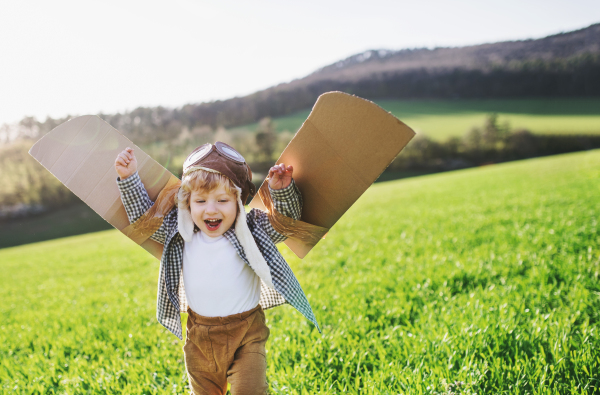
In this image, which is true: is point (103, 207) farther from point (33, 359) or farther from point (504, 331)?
point (504, 331)

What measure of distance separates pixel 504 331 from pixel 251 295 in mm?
1769

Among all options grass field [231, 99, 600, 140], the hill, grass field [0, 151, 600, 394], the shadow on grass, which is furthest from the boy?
grass field [231, 99, 600, 140]

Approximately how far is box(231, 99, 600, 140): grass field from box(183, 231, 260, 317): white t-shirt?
4086 centimetres

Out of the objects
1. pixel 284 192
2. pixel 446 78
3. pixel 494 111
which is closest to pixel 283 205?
pixel 284 192

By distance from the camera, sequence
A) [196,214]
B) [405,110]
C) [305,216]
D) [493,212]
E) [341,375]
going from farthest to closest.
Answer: [405,110] < [493,212] < [341,375] < [305,216] < [196,214]

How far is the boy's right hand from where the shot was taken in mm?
2072

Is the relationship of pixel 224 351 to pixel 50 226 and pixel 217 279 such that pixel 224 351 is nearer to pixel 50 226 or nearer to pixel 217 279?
pixel 217 279

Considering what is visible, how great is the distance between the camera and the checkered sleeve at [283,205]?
1.97 meters

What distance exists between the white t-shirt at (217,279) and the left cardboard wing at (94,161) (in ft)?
1.37

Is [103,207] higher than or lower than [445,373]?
higher

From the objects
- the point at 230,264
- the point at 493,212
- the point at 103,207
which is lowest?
the point at 493,212

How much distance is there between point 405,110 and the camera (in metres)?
57.6

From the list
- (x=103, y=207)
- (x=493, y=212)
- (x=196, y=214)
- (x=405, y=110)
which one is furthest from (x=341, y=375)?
(x=405, y=110)

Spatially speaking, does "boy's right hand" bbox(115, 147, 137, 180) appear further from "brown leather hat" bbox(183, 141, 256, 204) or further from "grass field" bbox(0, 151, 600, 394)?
"grass field" bbox(0, 151, 600, 394)
